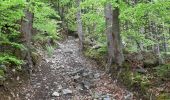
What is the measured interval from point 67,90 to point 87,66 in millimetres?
4769

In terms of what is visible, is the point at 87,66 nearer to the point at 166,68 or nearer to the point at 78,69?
the point at 78,69

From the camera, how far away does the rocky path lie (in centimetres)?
1348

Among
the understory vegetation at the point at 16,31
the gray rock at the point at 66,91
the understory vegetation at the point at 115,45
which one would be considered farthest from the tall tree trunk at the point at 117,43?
the understory vegetation at the point at 16,31

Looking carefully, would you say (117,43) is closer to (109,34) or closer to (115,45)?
(115,45)

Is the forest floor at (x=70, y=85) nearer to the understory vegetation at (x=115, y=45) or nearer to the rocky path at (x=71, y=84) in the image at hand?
the rocky path at (x=71, y=84)

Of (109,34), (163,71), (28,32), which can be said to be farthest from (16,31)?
(163,71)

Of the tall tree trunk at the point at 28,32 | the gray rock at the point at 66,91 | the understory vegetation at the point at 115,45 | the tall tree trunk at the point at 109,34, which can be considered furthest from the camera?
the tall tree trunk at the point at 109,34

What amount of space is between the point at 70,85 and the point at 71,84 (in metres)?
0.15

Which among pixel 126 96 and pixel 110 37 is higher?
pixel 110 37

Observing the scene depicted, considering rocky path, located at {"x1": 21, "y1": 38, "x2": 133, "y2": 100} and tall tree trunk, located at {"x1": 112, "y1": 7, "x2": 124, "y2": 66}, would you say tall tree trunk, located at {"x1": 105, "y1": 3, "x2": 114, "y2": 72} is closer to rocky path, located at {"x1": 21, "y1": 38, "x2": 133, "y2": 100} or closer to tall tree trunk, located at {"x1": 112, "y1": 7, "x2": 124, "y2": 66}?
tall tree trunk, located at {"x1": 112, "y1": 7, "x2": 124, "y2": 66}

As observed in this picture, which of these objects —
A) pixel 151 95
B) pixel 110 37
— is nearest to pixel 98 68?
pixel 110 37

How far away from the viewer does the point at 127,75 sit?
14500 mm

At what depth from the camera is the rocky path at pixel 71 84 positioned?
13.5m

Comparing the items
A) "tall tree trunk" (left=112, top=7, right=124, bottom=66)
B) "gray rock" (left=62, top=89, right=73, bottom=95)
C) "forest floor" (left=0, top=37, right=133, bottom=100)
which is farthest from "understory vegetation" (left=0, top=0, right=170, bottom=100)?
"gray rock" (left=62, top=89, right=73, bottom=95)
